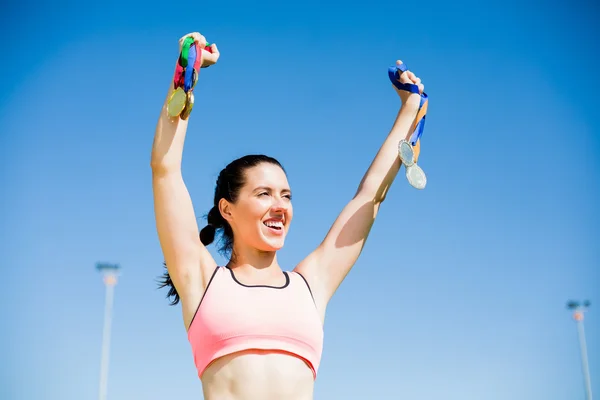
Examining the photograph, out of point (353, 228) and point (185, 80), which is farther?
point (353, 228)

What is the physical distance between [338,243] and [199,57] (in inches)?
62.8

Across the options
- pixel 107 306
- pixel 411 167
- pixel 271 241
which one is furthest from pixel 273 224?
pixel 107 306

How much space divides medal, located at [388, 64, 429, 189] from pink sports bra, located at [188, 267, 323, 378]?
4.56 ft

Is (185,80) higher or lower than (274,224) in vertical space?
higher

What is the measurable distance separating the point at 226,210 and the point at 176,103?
2.76 feet

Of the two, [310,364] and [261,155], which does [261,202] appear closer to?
[261,155]

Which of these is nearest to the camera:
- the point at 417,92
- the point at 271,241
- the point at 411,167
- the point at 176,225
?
the point at 176,225

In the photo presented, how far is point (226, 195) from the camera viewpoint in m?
4.79

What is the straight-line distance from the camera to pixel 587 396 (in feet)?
140

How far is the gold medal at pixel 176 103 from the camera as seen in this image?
4.38 metres

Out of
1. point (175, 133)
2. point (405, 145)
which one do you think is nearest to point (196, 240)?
point (175, 133)

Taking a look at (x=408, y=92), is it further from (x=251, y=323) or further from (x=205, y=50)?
(x=251, y=323)

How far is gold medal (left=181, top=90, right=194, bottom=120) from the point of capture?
4429 mm

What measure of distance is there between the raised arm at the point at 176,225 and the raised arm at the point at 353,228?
0.77 m
